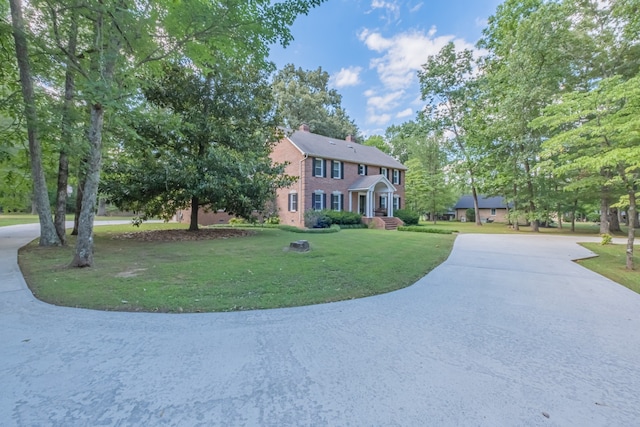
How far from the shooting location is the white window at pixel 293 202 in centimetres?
2170

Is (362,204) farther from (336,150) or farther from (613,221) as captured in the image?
(613,221)

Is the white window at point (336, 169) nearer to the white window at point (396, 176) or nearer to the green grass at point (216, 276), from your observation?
the white window at point (396, 176)

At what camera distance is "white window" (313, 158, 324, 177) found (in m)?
21.4

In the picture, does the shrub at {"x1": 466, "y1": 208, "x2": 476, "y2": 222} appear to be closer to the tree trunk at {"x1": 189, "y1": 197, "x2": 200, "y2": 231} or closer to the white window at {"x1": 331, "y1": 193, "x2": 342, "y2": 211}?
the white window at {"x1": 331, "y1": 193, "x2": 342, "y2": 211}

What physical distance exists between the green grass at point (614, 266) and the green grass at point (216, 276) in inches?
147

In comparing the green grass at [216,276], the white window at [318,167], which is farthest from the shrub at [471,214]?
the green grass at [216,276]

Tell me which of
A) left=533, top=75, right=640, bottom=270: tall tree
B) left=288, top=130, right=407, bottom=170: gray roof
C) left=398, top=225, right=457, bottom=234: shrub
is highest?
left=288, top=130, right=407, bottom=170: gray roof

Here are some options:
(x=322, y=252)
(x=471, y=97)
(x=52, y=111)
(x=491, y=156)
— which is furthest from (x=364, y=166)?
(x=52, y=111)

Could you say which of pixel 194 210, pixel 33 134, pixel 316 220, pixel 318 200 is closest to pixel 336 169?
pixel 318 200

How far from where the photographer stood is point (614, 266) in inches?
318

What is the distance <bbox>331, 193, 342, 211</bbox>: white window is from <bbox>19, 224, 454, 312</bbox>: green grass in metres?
13.1

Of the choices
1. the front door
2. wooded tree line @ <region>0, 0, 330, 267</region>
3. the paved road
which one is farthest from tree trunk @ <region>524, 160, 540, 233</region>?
the paved road

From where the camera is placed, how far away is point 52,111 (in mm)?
9133

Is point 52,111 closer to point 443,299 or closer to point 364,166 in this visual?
point 443,299
